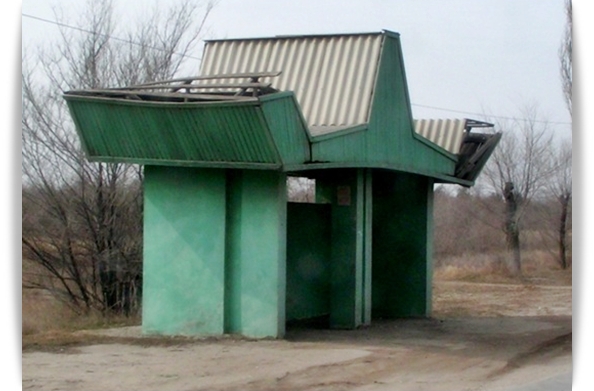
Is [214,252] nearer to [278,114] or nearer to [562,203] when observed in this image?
[278,114]

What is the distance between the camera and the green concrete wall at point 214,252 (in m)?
13.4

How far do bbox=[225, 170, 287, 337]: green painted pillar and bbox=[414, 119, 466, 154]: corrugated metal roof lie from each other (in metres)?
5.44

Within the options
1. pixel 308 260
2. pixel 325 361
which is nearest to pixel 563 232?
pixel 308 260

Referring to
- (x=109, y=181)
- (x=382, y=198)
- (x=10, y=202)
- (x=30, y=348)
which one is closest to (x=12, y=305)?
(x=10, y=202)

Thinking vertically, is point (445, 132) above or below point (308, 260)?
above

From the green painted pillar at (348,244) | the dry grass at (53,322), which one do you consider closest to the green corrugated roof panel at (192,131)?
the green painted pillar at (348,244)

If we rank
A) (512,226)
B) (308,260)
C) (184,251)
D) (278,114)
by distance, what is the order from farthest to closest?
(512,226)
(308,260)
(184,251)
(278,114)

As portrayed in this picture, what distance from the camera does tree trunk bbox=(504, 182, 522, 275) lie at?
109ft

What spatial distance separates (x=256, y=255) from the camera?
13.5 m

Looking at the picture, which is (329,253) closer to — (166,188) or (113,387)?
(166,188)

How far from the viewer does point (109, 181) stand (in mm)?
20969

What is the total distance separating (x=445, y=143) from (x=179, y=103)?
22.9 ft

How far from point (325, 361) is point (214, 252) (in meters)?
2.55

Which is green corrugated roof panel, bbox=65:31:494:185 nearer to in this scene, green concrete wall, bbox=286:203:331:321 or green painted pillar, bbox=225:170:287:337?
green painted pillar, bbox=225:170:287:337
